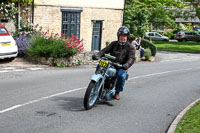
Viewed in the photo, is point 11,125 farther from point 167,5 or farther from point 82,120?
point 167,5

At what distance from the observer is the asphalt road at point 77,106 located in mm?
6899

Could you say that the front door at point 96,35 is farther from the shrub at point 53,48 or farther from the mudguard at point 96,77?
the mudguard at point 96,77

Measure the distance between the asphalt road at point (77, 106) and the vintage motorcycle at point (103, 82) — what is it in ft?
0.87

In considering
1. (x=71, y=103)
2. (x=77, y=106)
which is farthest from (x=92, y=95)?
(x=71, y=103)

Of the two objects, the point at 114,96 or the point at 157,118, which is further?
the point at 114,96

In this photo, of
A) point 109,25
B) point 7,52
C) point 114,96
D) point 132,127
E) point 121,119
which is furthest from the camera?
point 109,25

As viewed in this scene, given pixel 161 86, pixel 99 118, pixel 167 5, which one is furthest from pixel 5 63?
pixel 167 5

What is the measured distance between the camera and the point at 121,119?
7598mm

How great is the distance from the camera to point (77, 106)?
8.46 m

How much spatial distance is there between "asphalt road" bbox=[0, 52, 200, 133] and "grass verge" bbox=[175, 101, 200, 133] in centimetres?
34

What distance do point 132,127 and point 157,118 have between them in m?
1.05

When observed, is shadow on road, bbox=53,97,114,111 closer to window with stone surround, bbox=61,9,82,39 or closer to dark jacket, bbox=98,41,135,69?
dark jacket, bbox=98,41,135,69

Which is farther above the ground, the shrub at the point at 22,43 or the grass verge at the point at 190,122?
the shrub at the point at 22,43

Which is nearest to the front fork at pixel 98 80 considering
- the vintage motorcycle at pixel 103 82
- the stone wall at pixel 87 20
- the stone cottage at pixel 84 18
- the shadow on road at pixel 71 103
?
the vintage motorcycle at pixel 103 82
